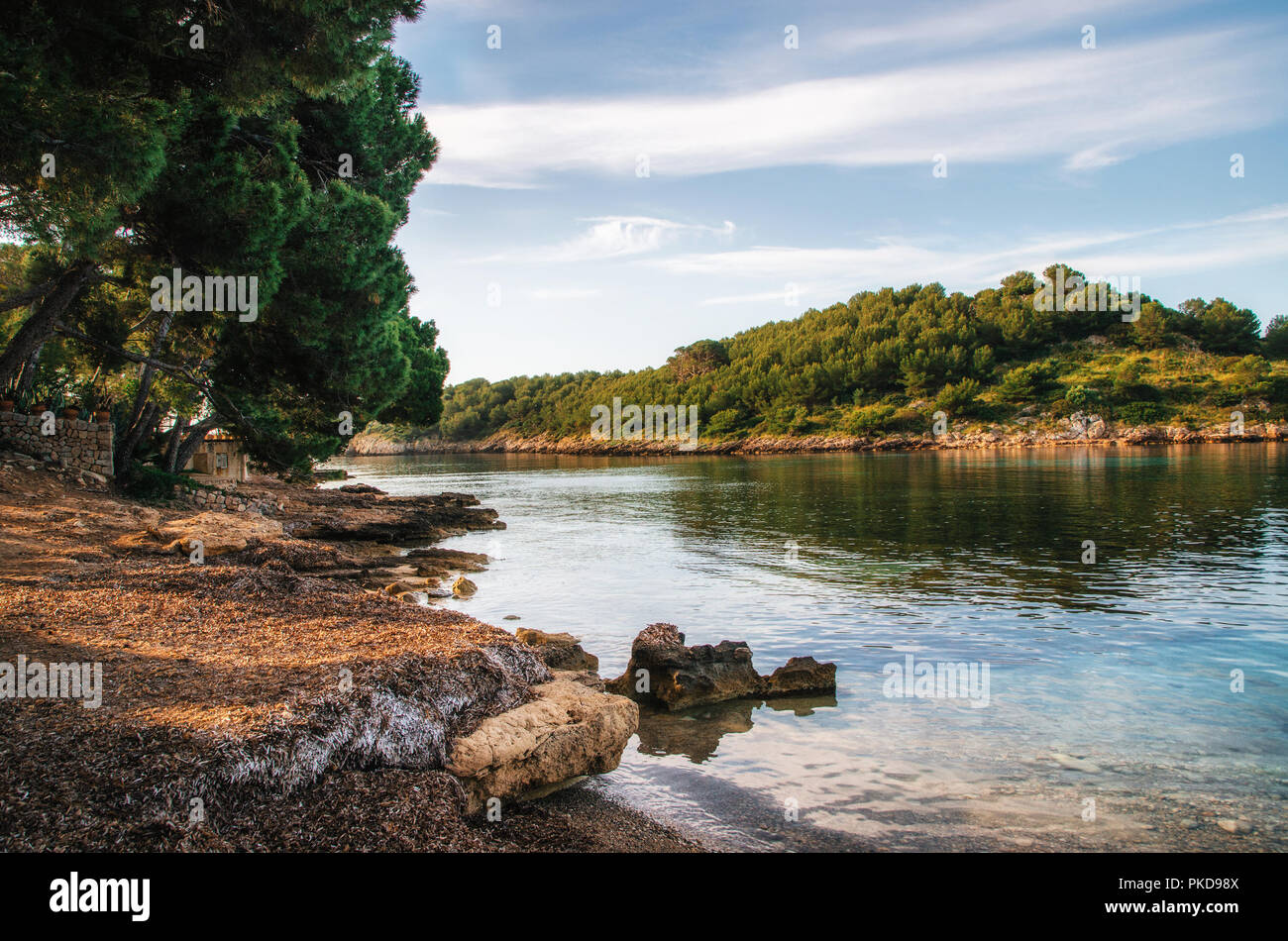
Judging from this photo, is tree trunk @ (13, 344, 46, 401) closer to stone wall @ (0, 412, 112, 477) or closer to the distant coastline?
stone wall @ (0, 412, 112, 477)

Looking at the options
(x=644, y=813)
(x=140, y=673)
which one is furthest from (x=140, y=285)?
(x=644, y=813)

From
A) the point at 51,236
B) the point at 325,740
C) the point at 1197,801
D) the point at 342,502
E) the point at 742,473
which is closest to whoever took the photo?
the point at 325,740

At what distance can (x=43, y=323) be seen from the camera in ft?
53.0

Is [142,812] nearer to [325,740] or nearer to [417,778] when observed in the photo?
[325,740]

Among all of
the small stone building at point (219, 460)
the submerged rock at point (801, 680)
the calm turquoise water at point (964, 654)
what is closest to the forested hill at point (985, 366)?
the small stone building at point (219, 460)

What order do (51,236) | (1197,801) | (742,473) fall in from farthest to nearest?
(742,473) → (51,236) → (1197,801)

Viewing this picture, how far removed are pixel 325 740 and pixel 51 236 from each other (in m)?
8.92

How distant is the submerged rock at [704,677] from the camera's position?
1109 centimetres

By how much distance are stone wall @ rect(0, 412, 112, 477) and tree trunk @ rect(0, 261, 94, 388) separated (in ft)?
17.6

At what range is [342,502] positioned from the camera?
42.1 meters

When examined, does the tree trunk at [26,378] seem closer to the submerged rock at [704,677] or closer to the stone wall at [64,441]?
the stone wall at [64,441]

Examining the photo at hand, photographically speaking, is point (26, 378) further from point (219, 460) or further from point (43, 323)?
point (219, 460)

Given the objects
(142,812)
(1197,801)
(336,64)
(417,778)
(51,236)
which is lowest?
(1197,801)

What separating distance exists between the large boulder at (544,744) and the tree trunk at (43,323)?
14.3 meters
